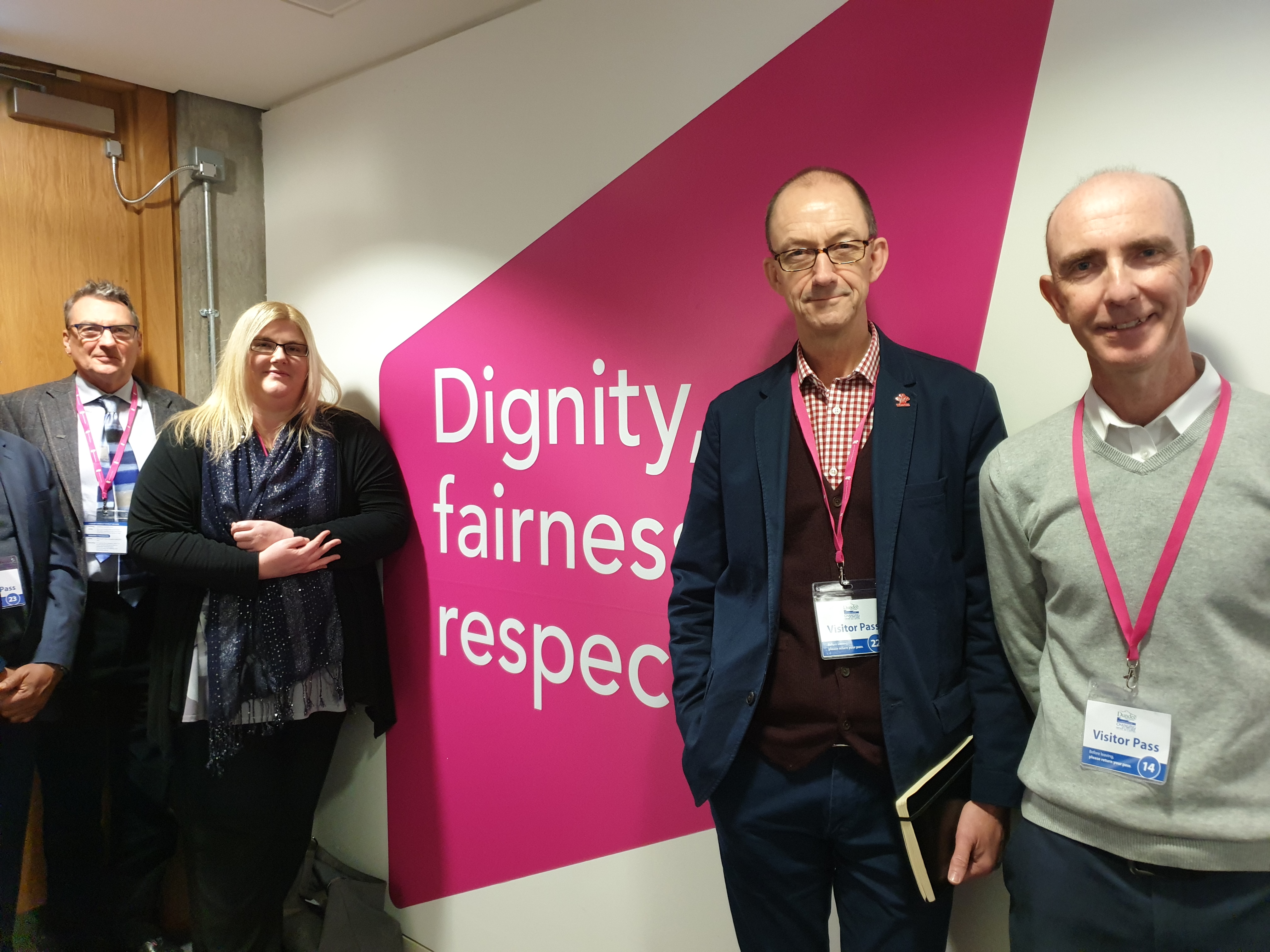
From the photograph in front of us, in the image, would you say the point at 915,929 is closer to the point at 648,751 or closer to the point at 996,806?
the point at 996,806

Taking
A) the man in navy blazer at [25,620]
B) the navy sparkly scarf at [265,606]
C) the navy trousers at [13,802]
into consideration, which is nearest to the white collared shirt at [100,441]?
the man in navy blazer at [25,620]

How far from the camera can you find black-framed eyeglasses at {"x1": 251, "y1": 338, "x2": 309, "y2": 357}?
93.8 inches

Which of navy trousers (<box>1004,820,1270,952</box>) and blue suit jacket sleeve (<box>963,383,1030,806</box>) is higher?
blue suit jacket sleeve (<box>963,383,1030,806</box>)

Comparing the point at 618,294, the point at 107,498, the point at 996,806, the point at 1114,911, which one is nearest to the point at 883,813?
the point at 996,806

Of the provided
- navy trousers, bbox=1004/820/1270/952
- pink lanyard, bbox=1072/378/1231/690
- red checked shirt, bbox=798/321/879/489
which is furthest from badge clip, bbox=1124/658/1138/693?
red checked shirt, bbox=798/321/879/489

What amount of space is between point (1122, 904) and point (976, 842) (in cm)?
24

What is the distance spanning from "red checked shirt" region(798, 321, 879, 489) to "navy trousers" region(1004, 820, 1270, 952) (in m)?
0.63

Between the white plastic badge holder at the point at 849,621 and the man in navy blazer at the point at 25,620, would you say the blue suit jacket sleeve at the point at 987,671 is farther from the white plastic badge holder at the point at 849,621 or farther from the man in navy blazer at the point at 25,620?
the man in navy blazer at the point at 25,620

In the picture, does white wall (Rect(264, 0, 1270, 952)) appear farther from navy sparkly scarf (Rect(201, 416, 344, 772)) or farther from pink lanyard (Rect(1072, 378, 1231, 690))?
navy sparkly scarf (Rect(201, 416, 344, 772))

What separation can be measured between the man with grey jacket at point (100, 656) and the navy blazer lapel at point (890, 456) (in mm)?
2168

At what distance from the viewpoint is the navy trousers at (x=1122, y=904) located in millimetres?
1062

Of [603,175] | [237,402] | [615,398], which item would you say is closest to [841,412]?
[615,398]

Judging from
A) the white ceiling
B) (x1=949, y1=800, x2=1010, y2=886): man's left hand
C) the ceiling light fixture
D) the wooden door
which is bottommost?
(x1=949, y1=800, x2=1010, y2=886): man's left hand

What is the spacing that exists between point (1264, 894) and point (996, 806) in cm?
36
